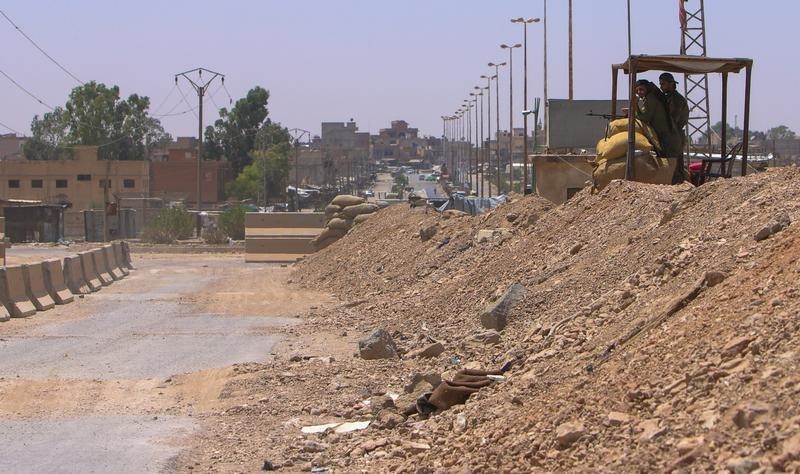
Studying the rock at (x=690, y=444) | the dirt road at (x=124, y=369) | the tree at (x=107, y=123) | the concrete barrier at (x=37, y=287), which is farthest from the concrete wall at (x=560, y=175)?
the tree at (x=107, y=123)

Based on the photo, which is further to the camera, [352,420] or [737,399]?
[352,420]

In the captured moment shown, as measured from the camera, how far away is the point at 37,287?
2169 cm

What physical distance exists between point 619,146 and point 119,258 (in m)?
19.1

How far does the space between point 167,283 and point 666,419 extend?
24315 mm

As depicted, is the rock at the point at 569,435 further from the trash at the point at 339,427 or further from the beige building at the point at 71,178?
the beige building at the point at 71,178

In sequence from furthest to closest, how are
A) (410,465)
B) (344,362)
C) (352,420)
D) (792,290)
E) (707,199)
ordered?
1. (344,362)
2. (707,199)
3. (352,420)
4. (410,465)
5. (792,290)

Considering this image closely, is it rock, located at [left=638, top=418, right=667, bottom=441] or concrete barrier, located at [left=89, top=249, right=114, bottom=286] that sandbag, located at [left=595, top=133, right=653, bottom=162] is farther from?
concrete barrier, located at [left=89, top=249, right=114, bottom=286]

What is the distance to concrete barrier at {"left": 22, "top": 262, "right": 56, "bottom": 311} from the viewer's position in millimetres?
20984

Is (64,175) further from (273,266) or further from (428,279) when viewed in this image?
(428,279)

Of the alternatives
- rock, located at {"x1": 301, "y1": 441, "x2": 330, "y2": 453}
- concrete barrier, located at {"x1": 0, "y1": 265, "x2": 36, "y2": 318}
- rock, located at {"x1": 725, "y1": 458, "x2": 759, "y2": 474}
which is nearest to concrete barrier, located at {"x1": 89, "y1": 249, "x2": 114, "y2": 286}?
concrete barrier, located at {"x1": 0, "y1": 265, "x2": 36, "y2": 318}

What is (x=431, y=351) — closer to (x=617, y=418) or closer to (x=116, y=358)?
(x=116, y=358)

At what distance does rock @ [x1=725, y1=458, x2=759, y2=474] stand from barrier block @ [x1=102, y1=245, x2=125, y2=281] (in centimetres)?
2597

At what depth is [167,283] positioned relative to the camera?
29.9 meters

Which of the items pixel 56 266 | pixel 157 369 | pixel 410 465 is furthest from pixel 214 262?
pixel 410 465
